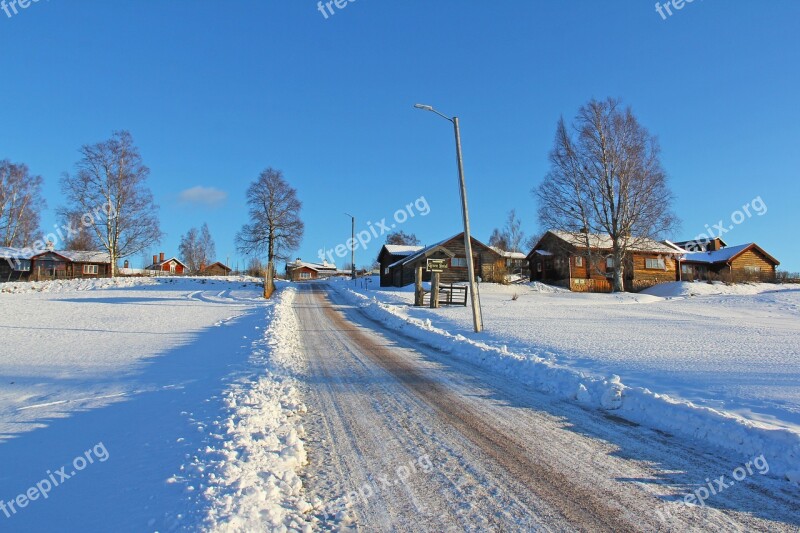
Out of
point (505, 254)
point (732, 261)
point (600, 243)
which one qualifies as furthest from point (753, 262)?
point (505, 254)

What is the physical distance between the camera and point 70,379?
827cm

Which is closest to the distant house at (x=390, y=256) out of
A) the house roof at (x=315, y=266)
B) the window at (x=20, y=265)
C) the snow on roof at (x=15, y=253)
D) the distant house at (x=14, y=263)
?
the distant house at (x=14, y=263)

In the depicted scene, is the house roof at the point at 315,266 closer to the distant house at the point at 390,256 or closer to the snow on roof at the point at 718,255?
the distant house at the point at 390,256

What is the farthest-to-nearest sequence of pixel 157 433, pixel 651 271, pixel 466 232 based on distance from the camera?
pixel 651 271 → pixel 466 232 → pixel 157 433

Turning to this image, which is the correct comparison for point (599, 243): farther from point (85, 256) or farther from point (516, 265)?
point (85, 256)

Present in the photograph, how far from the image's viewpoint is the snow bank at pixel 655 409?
4.47 metres

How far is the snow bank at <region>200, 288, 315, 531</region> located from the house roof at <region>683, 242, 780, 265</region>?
58.8 metres

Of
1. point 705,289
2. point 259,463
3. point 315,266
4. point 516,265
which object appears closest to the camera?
point 259,463

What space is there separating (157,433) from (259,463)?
1.81 metres

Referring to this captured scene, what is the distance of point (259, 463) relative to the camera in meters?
4.05

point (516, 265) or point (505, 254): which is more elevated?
point (505, 254)

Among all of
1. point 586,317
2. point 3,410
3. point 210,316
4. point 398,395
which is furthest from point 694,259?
point 3,410

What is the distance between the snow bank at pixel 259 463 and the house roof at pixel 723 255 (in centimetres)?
5875

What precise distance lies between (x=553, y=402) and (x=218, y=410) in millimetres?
4689
